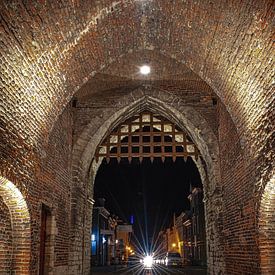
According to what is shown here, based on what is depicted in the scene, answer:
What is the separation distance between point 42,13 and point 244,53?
3.18m

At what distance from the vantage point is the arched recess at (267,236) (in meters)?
6.18

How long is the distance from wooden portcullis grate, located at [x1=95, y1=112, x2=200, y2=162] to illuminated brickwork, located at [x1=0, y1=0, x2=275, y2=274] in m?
1.07

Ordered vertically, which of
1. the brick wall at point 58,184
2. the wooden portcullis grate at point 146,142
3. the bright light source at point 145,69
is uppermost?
the bright light source at point 145,69

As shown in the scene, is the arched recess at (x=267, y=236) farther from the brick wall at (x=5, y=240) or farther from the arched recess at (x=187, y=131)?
the brick wall at (x=5, y=240)

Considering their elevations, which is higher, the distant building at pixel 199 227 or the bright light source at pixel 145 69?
the bright light source at pixel 145 69

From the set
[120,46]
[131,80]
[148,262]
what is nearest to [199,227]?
[131,80]

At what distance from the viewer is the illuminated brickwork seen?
5.62 metres

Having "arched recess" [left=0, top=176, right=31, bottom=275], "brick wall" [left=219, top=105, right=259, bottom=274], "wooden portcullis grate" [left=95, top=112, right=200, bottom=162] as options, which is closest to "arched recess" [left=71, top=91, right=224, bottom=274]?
"wooden portcullis grate" [left=95, top=112, right=200, bottom=162]

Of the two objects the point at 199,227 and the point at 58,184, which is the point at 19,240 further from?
the point at 199,227

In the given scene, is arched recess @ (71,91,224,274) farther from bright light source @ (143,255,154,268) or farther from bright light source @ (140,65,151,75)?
bright light source @ (143,255,154,268)

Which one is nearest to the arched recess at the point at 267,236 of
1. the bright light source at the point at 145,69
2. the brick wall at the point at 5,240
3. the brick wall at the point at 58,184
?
the brick wall at the point at 58,184

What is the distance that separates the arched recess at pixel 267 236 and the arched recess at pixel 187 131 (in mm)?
3721

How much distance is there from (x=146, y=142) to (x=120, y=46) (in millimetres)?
4623

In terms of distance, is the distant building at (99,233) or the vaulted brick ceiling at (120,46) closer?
the vaulted brick ceiling at (120,46)
